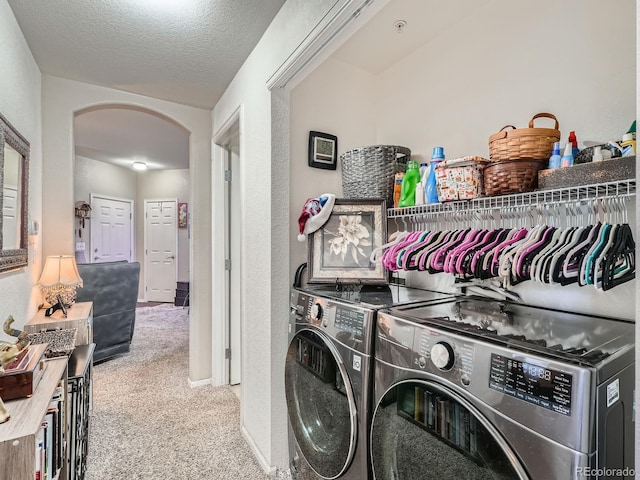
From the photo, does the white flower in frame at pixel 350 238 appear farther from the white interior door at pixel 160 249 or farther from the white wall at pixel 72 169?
the white interior door at pixel 160 249

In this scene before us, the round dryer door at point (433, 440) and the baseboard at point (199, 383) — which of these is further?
the baseboard at point (199, 383)

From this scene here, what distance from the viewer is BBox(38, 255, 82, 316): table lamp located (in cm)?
225

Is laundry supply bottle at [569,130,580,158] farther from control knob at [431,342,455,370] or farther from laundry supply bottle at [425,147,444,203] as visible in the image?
control knob at [431,342,455,370]

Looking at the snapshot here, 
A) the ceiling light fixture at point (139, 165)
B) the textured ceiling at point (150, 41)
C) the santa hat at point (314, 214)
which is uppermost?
the ceiling light fixture at point (139, 165)

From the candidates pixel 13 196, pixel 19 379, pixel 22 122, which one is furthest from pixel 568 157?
pixel 22 122

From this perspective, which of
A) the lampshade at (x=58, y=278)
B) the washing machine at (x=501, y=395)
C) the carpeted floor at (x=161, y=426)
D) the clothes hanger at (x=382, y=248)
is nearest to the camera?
the washing machine at (x=501, y=395)

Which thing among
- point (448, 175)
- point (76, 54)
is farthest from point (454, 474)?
point (76, 54)

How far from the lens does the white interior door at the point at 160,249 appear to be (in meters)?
6.61

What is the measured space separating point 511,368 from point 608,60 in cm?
117

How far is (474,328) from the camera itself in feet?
3.27

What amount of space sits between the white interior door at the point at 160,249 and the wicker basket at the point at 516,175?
637 cm

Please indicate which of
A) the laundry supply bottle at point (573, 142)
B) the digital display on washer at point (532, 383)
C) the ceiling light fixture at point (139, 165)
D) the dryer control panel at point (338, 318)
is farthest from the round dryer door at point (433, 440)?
the ceiling light fixture at point (139, 165)

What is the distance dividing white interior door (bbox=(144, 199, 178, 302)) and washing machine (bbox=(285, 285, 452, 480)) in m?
5.61

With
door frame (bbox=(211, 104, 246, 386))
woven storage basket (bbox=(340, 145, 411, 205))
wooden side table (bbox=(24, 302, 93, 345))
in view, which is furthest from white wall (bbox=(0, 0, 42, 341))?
woven storage basket (bbox=(340, 145, 411, 205))
